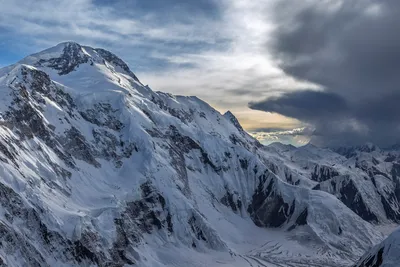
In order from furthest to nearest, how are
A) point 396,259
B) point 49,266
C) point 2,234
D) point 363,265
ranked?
point 49,266 → point 2,234 → point 363,265 → point 396,259

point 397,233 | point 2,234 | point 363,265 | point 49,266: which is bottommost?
point 49,266

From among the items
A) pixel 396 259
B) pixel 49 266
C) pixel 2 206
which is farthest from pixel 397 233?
pixel 2 206

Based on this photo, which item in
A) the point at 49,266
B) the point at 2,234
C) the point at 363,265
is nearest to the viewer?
the point at 363,265

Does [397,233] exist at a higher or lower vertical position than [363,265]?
higher

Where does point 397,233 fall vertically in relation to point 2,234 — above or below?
above

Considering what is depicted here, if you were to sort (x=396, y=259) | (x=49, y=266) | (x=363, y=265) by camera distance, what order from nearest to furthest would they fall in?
(x=396, y=259), (x=363, y=265), (x=49, y=266)

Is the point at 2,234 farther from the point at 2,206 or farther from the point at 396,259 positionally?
the point at 396,259

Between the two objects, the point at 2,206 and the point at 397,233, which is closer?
the point at 397,233

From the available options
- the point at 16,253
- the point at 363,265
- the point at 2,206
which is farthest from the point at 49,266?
the point at 363,265

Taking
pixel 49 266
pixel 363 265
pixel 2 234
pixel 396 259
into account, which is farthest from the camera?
pixel 49 266
